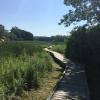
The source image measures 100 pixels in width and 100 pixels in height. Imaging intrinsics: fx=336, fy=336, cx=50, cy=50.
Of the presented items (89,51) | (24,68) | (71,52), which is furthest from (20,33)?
(24,68)

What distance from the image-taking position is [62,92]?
12.8 metres

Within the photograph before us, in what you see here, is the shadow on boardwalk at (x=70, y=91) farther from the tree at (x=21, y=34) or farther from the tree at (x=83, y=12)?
the tree at (x=21, y=34)

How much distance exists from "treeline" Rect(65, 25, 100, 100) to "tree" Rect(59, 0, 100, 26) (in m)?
1.01

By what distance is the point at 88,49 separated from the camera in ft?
93.2

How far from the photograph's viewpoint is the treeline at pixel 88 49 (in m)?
23.2

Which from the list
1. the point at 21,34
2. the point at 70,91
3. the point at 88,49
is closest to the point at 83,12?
the point at 88,49

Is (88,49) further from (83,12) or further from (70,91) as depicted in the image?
(70,91)

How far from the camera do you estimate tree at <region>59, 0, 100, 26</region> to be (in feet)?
99.5

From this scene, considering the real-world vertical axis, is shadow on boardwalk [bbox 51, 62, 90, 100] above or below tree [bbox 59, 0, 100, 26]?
below

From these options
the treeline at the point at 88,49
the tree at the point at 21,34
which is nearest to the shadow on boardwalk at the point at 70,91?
the treeline at the point at 88,49

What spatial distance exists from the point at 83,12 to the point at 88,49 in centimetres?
505

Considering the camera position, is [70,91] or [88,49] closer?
[70,91]

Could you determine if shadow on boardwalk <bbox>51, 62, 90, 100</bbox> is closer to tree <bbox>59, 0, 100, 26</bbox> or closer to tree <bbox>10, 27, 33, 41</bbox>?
tree <bbox>59, 0, 100, 26</bbox>

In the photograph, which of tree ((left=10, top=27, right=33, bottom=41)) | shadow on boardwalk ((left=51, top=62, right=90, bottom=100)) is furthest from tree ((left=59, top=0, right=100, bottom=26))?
tree ((left=10, top=27, right=33, bottom=41))
